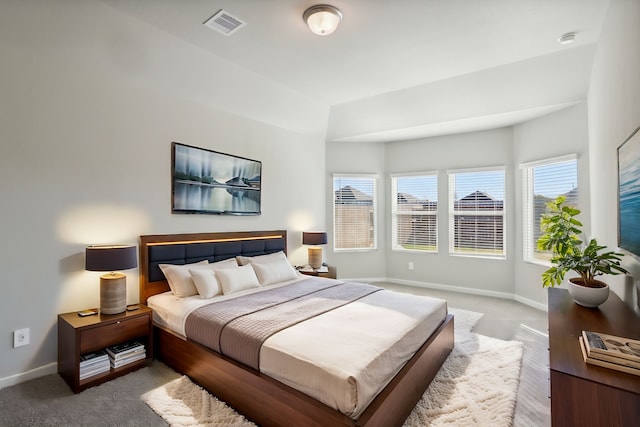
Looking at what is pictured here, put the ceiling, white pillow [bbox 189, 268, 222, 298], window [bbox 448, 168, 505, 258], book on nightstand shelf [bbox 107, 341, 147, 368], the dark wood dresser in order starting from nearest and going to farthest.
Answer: the dark wood dresser < the ceiling < book on nightstand shelf [bbox 107, 341, 147, 368] < white pillow [bbox 189, 268, 222, 298] < window [bbox 448, 168, 505, 258]

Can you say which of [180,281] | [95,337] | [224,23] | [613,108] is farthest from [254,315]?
[613,108]

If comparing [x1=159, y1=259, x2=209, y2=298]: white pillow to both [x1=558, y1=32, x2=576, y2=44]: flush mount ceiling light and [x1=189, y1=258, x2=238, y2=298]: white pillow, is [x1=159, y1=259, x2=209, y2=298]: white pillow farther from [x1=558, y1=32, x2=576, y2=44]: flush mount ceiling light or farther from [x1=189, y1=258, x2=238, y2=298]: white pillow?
[x1=558, y1=32, x2=576, y2=44]: flush mount ceiling light

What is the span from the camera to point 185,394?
7.57ft

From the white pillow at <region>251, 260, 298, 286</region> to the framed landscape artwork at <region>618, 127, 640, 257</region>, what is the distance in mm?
3013

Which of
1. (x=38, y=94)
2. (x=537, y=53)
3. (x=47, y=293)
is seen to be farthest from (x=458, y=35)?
(x=47, y=293)

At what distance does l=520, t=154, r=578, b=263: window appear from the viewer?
399 cm

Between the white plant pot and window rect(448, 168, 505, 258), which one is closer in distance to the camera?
the white plant pot

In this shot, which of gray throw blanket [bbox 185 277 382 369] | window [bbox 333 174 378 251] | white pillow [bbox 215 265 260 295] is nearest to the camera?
gray throw blanket [bbox 185 277 382 369]

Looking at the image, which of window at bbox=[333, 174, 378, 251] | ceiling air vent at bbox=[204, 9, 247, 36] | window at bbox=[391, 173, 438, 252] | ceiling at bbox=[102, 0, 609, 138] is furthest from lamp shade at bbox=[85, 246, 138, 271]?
window at bbox=[391, 173, 438, 252]

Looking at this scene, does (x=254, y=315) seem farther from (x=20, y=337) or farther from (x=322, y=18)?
(x=322, y=18)

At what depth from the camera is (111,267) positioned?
8.31ft

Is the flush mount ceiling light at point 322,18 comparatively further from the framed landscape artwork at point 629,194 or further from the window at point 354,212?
the window at point 354,212

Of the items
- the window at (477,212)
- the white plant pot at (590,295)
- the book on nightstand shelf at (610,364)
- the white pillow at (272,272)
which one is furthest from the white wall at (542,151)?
the white pillow at (272,272)

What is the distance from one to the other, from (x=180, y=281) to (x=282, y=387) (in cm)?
168
